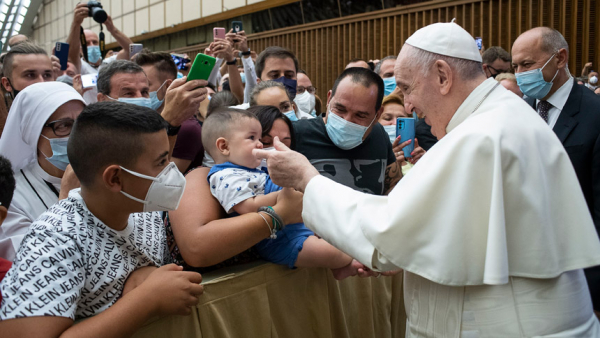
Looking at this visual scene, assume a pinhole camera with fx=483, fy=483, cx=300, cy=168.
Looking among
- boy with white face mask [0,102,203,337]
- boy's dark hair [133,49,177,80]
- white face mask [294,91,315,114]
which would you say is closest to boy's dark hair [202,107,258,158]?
boy with white face mask [0,102,203,337]

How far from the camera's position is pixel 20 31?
60.8 feet

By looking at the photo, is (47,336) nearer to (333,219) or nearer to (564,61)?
(333,219)

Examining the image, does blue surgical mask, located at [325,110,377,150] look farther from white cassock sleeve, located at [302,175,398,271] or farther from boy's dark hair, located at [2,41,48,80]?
boy's dark hair, located at [2,41,48,80]

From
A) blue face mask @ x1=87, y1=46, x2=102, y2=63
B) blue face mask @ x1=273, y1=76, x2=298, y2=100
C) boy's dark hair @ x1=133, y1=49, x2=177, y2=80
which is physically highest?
blue face mask @ x1=87, y1=46, x2=102, y2=63

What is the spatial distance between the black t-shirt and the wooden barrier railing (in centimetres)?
445

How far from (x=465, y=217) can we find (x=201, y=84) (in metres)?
1.50

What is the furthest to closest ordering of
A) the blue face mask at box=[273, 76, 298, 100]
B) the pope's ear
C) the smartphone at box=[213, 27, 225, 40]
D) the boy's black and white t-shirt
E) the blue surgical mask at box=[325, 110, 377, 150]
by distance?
the smartphone at box=[213, 27, 225, 40], the blue face mask at box=[273, 76, 298, 100], the blue surgical mask at box=[325, 110, 377, 150], the pope's ear, the boy's black and white t-shirt

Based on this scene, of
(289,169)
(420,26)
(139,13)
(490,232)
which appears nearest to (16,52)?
(289,169)

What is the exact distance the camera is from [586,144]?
9.55 ft

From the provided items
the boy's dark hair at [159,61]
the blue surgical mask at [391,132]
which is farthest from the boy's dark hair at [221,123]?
the blue surgical mask at [391,132]

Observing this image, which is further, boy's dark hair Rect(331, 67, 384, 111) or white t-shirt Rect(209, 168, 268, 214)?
boy's dark hair Rect(331, 67, 384, 111)

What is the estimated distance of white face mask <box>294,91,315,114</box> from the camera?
538cm

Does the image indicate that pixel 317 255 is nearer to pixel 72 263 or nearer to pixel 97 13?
pixel 72 263

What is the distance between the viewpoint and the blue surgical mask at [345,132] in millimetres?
2730
